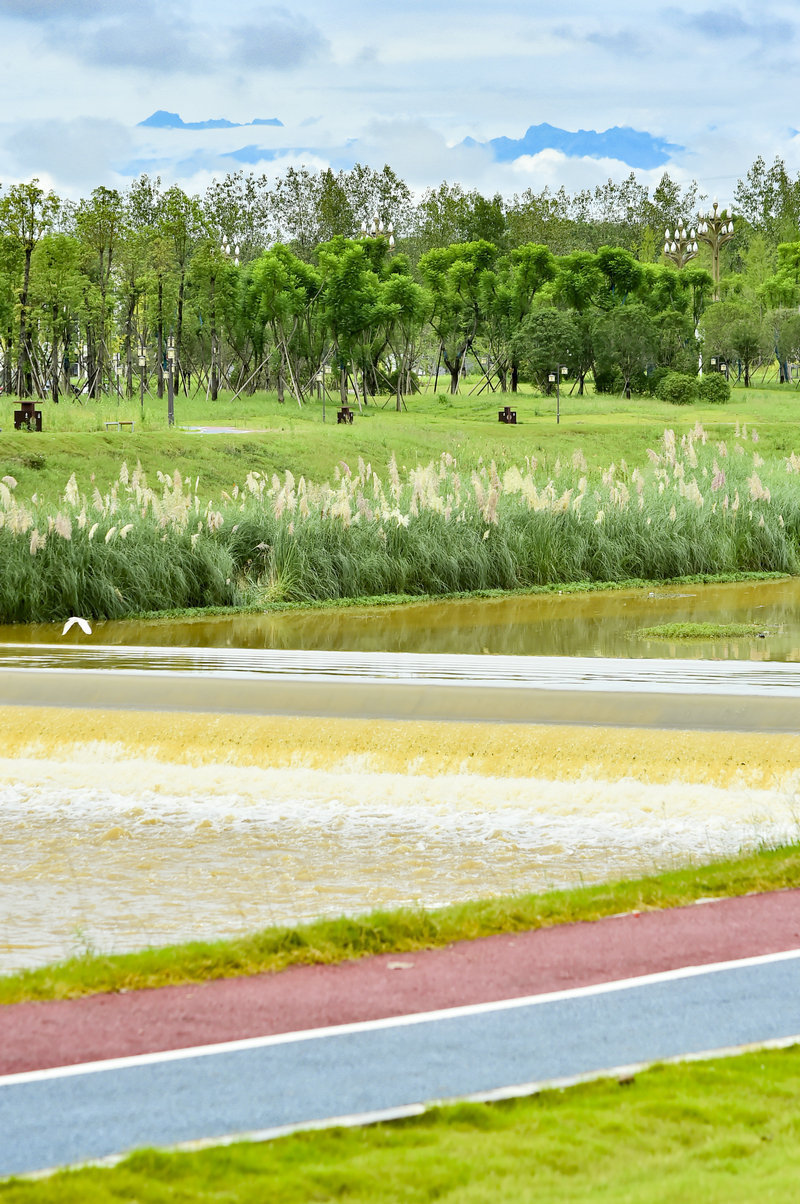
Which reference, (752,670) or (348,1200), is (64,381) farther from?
(348,1200)

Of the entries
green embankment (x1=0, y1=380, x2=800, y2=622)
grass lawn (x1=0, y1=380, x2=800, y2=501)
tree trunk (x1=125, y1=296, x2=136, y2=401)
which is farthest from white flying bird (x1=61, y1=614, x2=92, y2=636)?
tree trunk (x1=125, y1=296, x2=136, y2=401)

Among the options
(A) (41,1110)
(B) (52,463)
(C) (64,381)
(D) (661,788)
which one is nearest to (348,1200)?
(A) (41,1110)

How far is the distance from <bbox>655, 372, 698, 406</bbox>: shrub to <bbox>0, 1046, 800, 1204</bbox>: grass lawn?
44.8m

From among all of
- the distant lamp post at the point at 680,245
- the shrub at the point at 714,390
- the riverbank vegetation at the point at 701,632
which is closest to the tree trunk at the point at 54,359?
the shrub at the point at 714,390

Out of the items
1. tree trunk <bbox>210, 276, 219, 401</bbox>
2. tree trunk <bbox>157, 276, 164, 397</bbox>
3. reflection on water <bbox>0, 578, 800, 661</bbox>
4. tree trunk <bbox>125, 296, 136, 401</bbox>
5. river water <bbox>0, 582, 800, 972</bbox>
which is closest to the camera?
river water <bbox>0, 582, 800, 972</bbox>

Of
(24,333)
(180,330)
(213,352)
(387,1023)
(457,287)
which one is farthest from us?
(457,287)

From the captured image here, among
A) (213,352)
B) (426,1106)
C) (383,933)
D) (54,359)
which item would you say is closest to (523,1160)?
(426,1106)

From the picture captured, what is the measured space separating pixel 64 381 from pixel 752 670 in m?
46.0

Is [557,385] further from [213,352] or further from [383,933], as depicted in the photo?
[383,933]

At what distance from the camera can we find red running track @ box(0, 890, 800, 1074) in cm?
385

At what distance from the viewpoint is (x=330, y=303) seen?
150 feet

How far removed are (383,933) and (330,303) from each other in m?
42.5

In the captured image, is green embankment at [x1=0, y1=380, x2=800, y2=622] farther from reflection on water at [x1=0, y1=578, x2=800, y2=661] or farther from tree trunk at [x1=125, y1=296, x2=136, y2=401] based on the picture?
tree trunk at [x1=125, y1=296, x2=136, y2=401]

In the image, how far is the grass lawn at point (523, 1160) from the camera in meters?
2.90
